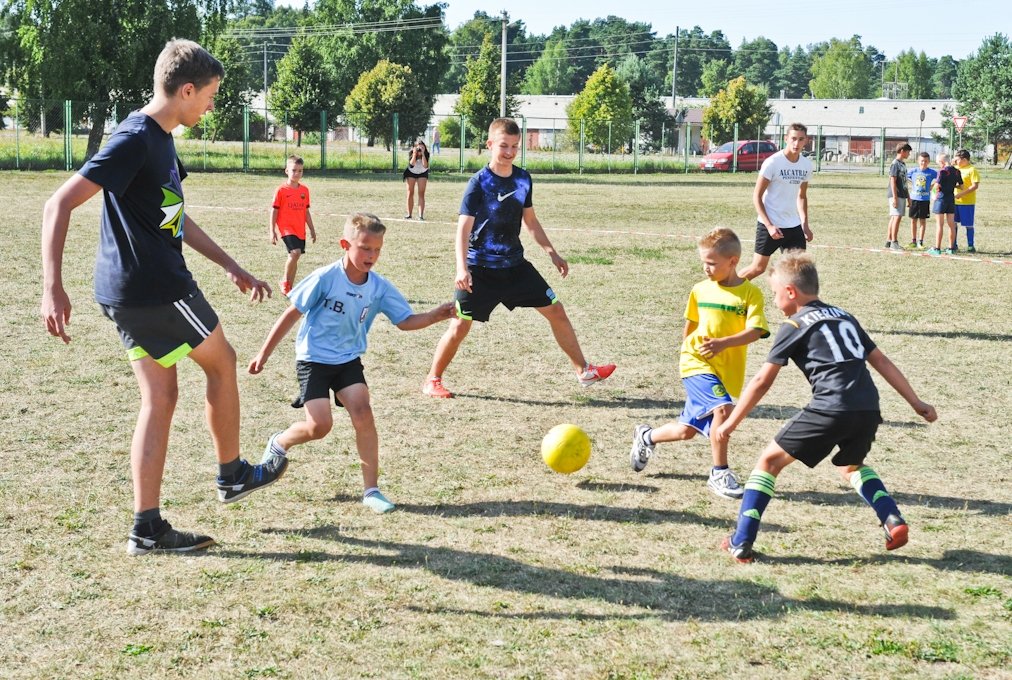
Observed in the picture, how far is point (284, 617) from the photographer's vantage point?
441 cm

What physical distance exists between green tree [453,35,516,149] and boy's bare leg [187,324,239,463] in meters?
55.8

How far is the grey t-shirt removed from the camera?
5.00 metres

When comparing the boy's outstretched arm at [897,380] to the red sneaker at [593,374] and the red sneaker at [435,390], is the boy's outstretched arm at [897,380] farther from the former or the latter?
the red sneaker at [435,390]

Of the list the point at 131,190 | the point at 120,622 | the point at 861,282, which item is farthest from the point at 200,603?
the point at 861,282

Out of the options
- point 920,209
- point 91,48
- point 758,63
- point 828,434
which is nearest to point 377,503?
point 828,434

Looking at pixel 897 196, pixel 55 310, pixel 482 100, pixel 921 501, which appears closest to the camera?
pixel 55 310

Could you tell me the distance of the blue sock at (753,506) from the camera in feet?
16.8

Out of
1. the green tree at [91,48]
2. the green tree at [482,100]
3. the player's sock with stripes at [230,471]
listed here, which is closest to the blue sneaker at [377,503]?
the player's sock with stripes at [230,471]

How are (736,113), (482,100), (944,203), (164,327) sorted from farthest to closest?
(736,113) → (482,100) → (944,203) → (164,327)

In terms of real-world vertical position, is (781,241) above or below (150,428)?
above

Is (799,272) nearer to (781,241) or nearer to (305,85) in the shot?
(781,241)

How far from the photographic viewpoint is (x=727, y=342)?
231 inches

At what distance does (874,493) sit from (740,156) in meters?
52.6

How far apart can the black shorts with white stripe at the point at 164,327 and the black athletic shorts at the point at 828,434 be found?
2.88 metres
